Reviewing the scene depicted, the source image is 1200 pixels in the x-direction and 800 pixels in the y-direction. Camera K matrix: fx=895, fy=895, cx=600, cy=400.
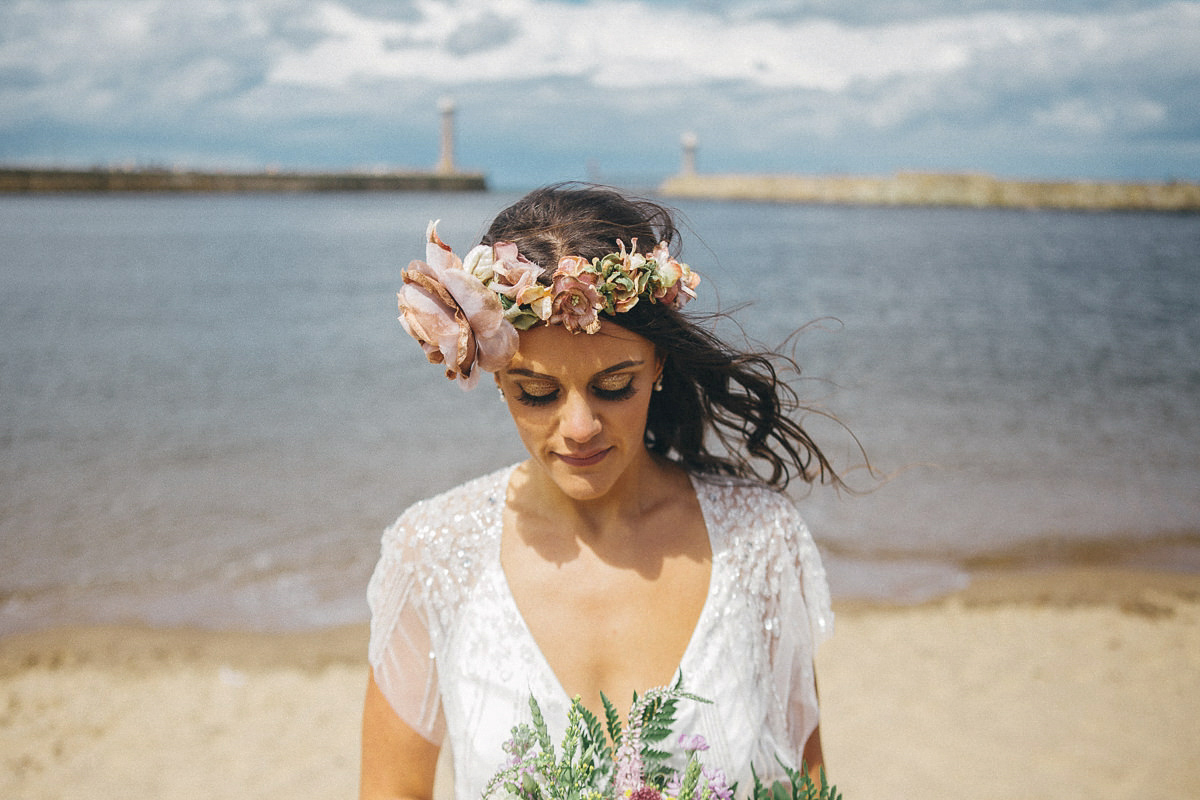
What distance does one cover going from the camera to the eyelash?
187cm

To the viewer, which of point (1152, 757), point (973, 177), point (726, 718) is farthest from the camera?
point (973, 177)

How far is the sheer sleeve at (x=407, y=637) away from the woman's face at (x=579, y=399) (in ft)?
1.39

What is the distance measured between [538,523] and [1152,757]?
359 centimetres

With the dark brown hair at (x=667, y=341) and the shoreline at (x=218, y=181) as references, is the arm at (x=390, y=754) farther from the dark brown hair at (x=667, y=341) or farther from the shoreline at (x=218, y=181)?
the shoreline at (x=218, y=181)

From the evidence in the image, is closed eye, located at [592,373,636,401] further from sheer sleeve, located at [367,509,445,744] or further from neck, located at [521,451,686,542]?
sheer sleeve, located at [367,509,445,744]

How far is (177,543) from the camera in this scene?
21.2 feet

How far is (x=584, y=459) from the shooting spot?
1881 millimetres

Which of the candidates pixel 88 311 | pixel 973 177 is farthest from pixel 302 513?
pixel 973 177

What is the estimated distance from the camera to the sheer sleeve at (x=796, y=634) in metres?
2.09

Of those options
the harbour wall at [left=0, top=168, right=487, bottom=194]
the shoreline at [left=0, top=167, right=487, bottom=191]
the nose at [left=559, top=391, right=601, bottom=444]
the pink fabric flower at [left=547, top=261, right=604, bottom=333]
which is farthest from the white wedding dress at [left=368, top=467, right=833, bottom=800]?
the harbour wall at [left=0, top=168, right=487, bottom=194]

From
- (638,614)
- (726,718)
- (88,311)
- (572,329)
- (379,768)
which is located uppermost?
(572,329)

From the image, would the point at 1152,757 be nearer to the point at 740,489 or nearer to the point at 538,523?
the point at 740,489

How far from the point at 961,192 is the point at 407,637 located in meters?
81.3

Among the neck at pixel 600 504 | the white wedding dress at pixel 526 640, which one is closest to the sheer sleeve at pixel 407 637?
the white wedding dress at pixel 526 640
